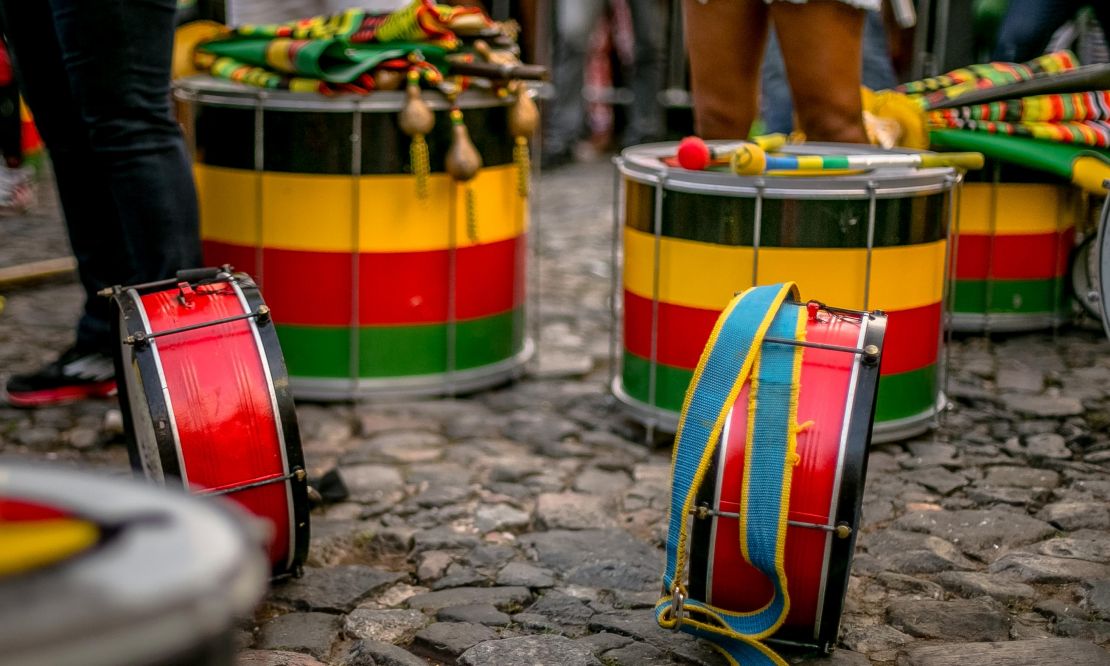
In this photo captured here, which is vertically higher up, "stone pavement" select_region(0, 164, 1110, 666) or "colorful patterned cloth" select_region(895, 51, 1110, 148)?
"colorful patterned cloth" select_region(895, 51, 1110, 148)

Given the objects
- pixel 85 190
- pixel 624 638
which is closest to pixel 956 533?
pixel 624 638

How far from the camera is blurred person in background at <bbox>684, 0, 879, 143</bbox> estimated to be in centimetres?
239

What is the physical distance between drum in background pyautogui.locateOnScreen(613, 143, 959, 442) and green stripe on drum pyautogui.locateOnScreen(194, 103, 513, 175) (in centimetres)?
47

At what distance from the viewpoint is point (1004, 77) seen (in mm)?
3166

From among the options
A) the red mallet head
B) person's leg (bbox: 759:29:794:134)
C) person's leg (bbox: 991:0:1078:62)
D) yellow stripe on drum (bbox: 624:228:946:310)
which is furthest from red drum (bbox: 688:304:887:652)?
person's leg (bbox: 991:0:1078:62)

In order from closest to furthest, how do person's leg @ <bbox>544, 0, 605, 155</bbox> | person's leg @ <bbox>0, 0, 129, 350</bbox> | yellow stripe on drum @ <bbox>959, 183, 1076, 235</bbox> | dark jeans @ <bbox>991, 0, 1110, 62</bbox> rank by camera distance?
1. person's leg @ <bbox>0, 0, 129, 350</bbox>
2. yellow stripe on drum @ <bbox>959, 183, 1076, 235</bbox>
3. dark jeans @ <bbox>991, 0, 1110, 62</bbox>
4. person's leg @ <bbox>544, 0, 605, 155</bbox>

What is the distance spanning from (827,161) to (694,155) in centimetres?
25

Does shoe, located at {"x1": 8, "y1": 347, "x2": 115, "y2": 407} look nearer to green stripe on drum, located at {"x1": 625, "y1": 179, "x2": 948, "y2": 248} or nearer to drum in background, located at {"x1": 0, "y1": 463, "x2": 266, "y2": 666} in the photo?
green stripe on drum, located at {"x1": 625, "y1": 179, "x2": 948, "y2": 248}

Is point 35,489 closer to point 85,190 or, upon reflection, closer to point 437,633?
point 437,633

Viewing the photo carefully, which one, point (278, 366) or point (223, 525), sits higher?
point (223, 525)

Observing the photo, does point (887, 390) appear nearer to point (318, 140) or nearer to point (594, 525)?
point (594, 525)

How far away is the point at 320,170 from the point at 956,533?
1479 millimetres

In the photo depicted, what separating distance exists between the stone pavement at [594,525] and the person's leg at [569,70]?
347 centimetres

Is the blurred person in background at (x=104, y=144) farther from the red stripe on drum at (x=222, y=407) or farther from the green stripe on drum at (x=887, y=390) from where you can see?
the green stripe on drum at (x=887, y=390)
